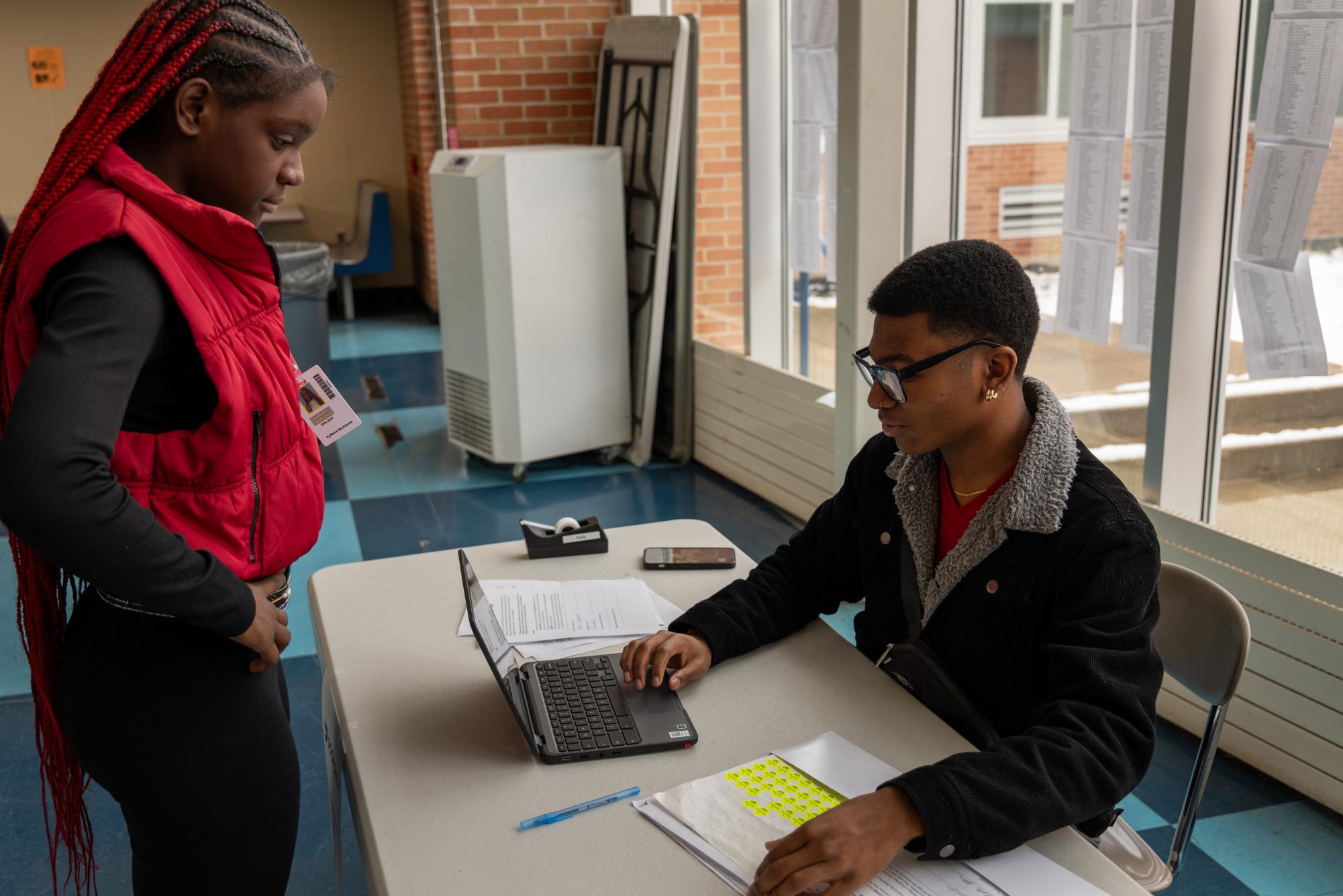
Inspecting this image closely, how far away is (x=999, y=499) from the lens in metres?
1.58

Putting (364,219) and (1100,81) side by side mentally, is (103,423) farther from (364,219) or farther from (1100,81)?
(364,219)

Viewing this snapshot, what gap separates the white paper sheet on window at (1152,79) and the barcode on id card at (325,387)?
7.16 ft

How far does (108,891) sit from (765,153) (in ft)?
11.9

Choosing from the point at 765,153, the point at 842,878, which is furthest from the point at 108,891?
the point at 765,153

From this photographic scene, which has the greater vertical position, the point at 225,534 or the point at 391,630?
the point at 225,534

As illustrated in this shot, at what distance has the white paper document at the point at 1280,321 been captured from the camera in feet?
8.51

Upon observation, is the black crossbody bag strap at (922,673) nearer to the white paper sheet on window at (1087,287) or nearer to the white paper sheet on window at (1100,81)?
the white paper sheet on window at (1087,287)

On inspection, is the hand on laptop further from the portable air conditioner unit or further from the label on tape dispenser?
the portable air conditioner unit

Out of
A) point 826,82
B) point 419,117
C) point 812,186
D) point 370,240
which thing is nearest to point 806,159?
point 812,186

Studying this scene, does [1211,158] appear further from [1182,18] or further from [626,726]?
→ [626,726]

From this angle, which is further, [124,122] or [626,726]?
[626,726]

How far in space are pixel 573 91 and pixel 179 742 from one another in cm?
498

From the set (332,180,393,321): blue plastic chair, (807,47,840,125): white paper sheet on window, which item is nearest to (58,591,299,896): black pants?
(807,47,840,125): white paper sheet on window

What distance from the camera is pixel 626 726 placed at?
5.03 feet
